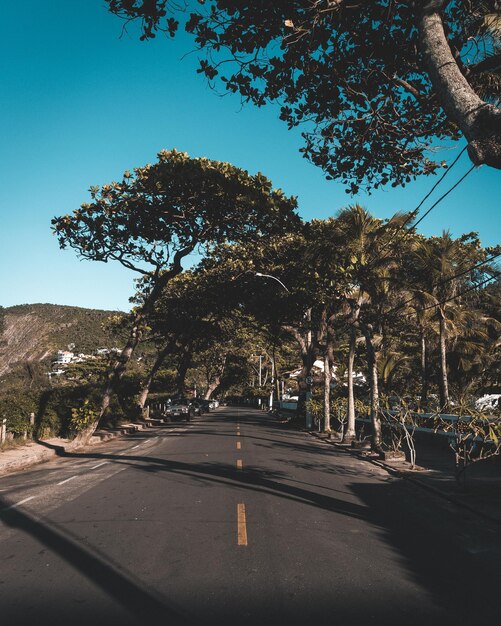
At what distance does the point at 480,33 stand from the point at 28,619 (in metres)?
10.5

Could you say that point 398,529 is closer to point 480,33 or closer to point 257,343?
point 480,33

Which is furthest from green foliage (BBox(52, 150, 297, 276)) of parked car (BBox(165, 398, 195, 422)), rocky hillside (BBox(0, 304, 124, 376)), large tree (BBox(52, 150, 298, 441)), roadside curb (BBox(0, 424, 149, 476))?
rocky hillside (BBox(0, 304, 124, 376))

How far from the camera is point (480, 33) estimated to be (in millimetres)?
8477

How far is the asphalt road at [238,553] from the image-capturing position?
14.4ft

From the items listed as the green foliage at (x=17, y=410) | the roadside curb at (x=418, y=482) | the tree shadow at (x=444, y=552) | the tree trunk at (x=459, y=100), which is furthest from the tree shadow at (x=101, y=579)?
the green foliage at (x=17, y=410)

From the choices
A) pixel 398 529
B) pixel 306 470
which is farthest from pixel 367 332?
pixel 398 529

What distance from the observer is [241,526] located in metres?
7.21

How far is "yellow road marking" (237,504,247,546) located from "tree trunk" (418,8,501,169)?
5.73m

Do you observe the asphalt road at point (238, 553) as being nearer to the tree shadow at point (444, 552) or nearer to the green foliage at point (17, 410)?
the tree shadow at point (444, 552)

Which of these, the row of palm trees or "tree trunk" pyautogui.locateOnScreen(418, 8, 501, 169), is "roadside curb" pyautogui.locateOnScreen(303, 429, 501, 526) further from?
"tree trunk" pyautogui.locateOnScreen(418, 8, 501, 169)

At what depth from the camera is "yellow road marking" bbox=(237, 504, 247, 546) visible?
6.49 metres

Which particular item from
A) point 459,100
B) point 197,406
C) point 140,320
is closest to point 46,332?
point 197,406

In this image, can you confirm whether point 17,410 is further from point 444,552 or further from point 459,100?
point 459,100

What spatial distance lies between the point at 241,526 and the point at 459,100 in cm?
672
